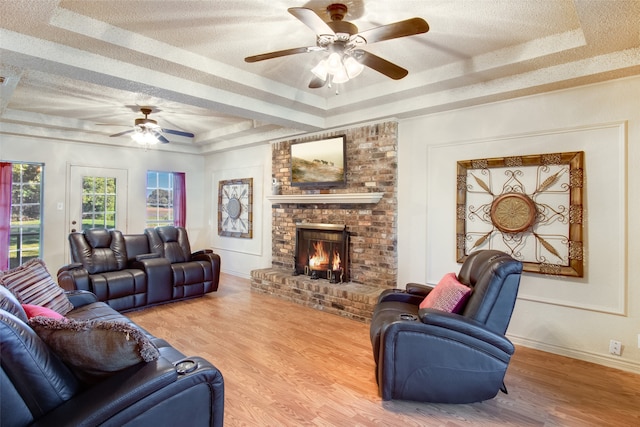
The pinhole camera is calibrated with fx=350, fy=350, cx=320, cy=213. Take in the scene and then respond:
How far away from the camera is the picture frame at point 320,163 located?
4.81 metres

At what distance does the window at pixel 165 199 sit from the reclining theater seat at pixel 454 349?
19.4 ft

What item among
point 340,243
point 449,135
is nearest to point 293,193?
point 340,243

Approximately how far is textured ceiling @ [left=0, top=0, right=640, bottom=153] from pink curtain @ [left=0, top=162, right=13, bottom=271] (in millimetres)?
1550

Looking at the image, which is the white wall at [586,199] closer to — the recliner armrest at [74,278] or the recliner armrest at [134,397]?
the recliner armrest at [134,397]

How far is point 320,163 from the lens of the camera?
5.04 meters

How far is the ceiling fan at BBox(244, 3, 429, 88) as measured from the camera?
196cm

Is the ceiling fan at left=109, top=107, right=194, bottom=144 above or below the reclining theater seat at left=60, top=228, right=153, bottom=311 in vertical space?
above

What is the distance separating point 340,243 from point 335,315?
3.22 feet

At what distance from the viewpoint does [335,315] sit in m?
4.36

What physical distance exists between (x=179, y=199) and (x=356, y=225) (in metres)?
4.27

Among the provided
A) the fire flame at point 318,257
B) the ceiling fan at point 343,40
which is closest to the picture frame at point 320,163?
the fire flame at point 318,257

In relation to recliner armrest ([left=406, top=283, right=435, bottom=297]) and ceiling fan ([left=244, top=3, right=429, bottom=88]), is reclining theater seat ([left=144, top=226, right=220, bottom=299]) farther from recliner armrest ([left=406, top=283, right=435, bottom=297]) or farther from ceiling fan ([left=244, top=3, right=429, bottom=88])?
ceiling fan ([left=244, top=3, right=429, bottom=88])

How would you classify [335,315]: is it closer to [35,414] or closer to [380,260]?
[380,260]

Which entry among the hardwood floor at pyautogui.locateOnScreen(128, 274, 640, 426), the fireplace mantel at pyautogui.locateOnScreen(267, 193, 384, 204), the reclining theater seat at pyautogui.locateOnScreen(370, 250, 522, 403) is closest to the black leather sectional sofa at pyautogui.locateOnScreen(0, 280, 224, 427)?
the hardwood floor at pyautogui.locateOnScreen(128, 274, 640, 426)
